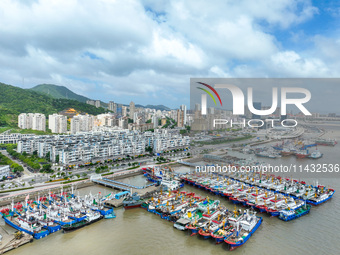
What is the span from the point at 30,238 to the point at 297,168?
30.8ft

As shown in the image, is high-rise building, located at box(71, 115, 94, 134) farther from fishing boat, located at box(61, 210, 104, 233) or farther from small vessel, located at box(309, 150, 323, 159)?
small vessel, located at box(309, 150, 323, 159)

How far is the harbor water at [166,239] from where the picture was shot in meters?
4.35

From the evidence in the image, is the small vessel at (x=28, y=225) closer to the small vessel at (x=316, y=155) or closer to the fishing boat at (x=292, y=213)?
the fishing boat at (x=292, y=213)

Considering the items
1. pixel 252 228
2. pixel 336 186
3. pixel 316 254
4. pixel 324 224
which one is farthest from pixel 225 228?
pixel 336 186

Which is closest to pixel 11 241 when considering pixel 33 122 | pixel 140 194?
pixel 140 194

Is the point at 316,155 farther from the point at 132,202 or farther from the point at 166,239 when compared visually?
the point at 166,239

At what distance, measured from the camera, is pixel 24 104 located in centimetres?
2298

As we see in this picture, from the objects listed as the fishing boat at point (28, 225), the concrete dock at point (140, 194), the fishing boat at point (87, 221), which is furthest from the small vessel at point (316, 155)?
the fishing boat at point (28, 225)

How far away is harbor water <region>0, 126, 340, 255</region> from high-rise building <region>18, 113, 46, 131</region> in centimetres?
1348

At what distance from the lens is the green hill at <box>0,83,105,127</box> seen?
65.2ft

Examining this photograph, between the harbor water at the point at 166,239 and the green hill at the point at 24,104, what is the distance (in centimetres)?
1663

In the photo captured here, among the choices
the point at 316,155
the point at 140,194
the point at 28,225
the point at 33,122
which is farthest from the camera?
the point at 33,122

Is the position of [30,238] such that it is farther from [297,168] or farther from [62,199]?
[297,168]

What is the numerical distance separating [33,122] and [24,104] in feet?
22.0
